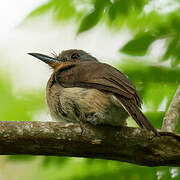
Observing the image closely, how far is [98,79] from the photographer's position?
361cm

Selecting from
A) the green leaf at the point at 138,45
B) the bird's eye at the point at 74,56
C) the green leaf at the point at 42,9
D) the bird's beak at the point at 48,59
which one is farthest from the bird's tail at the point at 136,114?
the bird's eye at the point at 74,56

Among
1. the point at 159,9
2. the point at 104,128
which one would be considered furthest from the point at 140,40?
the point at 104,128

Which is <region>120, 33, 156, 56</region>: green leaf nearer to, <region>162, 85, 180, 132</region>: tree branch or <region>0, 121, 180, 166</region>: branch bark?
<region>162, 85, 180, 132</region>: tree branch

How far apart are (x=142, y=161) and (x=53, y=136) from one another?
0.68m

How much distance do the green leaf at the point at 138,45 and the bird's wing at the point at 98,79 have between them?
29 cm

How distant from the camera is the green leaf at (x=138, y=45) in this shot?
3.29 m

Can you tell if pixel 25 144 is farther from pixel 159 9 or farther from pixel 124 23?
pixel 159 9

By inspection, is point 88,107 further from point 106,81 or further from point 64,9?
point 64,9

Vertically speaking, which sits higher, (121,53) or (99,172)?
(121,53)

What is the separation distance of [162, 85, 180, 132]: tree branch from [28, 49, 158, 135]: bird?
0.78 ft

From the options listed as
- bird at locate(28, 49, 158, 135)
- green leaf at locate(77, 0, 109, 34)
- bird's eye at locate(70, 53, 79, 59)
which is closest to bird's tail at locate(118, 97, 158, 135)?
bird at locate(28, 49, 158, 135)

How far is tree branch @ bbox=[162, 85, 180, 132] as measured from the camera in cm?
308

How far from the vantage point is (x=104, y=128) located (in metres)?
3.13

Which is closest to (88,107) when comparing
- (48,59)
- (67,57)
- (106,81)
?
(106,81)
